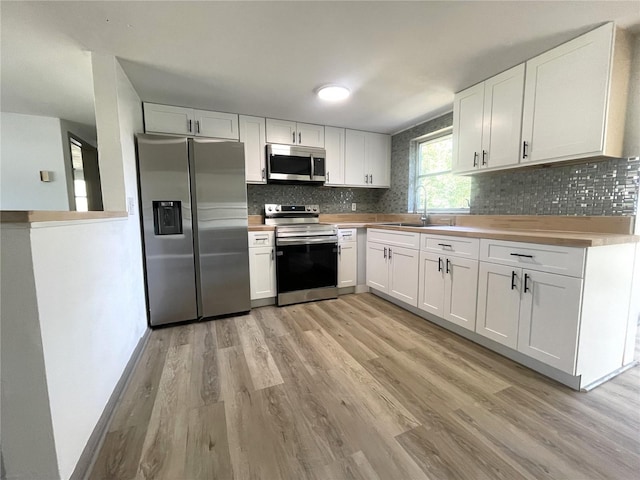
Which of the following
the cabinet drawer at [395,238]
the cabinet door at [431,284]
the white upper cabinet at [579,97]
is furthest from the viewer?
the cabinet drawer at [395,238]

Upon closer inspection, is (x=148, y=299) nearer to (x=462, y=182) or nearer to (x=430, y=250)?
(x=430, y=250)

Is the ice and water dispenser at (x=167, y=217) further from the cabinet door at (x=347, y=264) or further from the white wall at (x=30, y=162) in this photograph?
the white wall at (x=30, y=162)

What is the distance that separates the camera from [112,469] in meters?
1.10

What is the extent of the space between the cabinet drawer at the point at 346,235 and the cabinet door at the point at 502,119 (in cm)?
152

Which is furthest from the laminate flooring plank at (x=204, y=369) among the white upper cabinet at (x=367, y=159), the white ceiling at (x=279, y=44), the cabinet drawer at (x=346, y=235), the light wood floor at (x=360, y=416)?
the white upper cabinet at (x=367, y=159)

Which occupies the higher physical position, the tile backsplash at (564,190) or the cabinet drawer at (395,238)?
the tile backsplash at (564,190)

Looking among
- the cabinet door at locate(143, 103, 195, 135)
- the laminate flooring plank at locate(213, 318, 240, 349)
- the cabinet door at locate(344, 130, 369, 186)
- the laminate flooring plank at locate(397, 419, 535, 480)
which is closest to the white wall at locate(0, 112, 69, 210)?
the cabinet door at locate(143, 103, 195, 135)

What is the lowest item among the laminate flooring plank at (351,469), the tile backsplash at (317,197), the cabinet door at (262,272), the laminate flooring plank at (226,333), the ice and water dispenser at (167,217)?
the laminate flooring plank at (226,333)

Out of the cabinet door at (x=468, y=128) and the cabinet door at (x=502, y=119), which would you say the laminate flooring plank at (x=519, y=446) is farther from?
the cabinet door at (x=468, y=128)

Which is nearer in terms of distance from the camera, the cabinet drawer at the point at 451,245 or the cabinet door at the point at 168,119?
the cabinet drawer at the point at 451,245

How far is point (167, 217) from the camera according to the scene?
2449 mm

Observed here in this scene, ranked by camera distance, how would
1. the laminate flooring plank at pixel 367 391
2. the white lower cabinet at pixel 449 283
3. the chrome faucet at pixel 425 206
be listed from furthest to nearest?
1. the chrome faucet at pixel 425 206
2. the white lower cabinet at pixel 449 283
3. the laminate flooring plank at pixel 367 391

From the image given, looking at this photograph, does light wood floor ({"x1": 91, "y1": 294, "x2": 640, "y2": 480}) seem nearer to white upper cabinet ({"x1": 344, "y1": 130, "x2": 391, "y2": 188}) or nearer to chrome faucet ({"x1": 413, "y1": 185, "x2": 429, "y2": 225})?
chrome faucet ({"x1": 413, "y1": 185, "x2": 429, "y2": 225})

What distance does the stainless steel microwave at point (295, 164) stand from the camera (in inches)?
125
